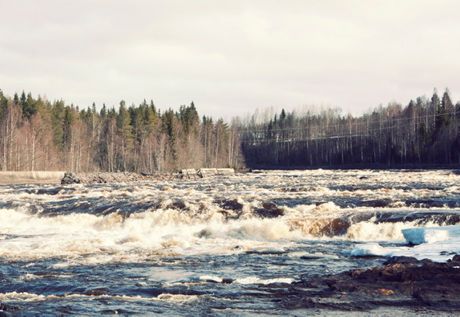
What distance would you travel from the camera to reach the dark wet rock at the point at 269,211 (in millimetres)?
26016

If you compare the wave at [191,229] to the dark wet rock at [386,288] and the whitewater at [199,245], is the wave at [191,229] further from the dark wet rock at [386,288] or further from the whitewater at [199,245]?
the dark wet rock at [386,288]

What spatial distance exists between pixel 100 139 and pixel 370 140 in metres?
54.0

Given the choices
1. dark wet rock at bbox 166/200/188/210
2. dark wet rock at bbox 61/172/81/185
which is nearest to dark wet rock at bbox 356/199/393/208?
dark wet rock at bbox 166/200/188/210

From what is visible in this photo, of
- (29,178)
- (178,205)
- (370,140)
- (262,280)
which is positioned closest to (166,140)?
(29,178)

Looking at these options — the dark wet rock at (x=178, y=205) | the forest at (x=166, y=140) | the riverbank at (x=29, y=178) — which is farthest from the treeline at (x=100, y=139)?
the dark wet rock at (x=178, y=205)

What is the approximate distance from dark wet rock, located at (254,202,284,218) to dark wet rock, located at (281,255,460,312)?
11517mm

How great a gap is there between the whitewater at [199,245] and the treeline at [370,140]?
2517 inches

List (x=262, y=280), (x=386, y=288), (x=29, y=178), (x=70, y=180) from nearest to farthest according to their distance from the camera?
(x=386, y=288), (x=262, y=280), (x=70, y=180), (x=29, y=178)

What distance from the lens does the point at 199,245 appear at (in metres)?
20.1

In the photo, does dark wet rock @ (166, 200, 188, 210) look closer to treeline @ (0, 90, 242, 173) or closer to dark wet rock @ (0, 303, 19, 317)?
dark wet rock @ (0, 303, 19, 317)

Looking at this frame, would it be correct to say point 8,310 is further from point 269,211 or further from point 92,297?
point 269,211

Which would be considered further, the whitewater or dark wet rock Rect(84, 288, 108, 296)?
dark wet rock Rect(84, 288, 108, 296)

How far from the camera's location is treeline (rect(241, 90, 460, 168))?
95.9 m

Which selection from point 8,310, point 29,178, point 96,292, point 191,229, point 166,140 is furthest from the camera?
point 166,140
